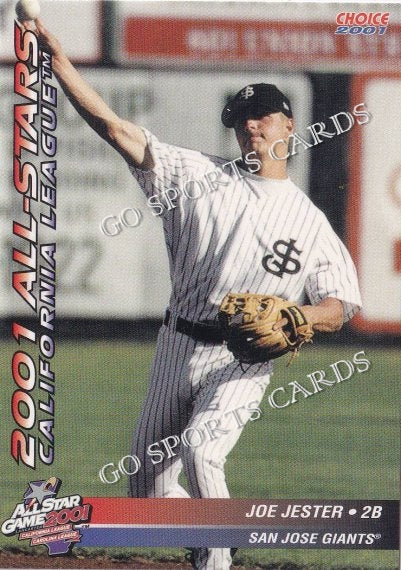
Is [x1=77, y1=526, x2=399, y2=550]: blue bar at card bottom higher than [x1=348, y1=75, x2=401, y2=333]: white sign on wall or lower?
lower

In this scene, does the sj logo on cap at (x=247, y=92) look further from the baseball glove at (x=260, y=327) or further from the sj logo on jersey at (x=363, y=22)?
the baseball glove at (x=260, y=327)

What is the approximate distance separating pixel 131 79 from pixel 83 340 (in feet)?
3.43

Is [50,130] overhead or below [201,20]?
below

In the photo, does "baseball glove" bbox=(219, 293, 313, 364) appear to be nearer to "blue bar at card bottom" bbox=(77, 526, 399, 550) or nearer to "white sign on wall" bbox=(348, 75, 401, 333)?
"white sign on wall" bbox=(348, 75, 401, 333)

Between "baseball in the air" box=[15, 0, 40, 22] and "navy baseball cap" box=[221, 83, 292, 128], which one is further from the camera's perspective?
"navy baseball cap" box=[221, 83, 292, 128]

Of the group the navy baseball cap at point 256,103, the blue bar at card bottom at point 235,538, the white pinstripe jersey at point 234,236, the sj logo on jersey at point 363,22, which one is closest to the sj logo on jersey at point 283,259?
the white pinstripe jersey at point 234,236

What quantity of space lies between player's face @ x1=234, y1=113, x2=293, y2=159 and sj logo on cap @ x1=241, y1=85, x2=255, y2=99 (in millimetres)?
79

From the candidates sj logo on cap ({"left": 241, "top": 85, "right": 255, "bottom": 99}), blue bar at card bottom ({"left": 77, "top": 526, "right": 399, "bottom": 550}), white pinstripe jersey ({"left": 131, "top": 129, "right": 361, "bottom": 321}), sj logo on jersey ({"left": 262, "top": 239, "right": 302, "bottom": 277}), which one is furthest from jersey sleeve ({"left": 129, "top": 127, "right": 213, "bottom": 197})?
blue bar at card bottom ({"left": 77, "top": 526, "right": 399, "bottom": 550})

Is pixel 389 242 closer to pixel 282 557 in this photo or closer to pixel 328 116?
pixel 328 116

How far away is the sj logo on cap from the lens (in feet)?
17.3

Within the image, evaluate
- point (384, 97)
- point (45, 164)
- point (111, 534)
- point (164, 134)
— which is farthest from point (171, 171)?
point (111, 534)

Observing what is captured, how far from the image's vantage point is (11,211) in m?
5.26

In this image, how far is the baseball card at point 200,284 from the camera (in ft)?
17.2

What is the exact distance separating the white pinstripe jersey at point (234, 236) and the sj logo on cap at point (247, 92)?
0.27 metres
